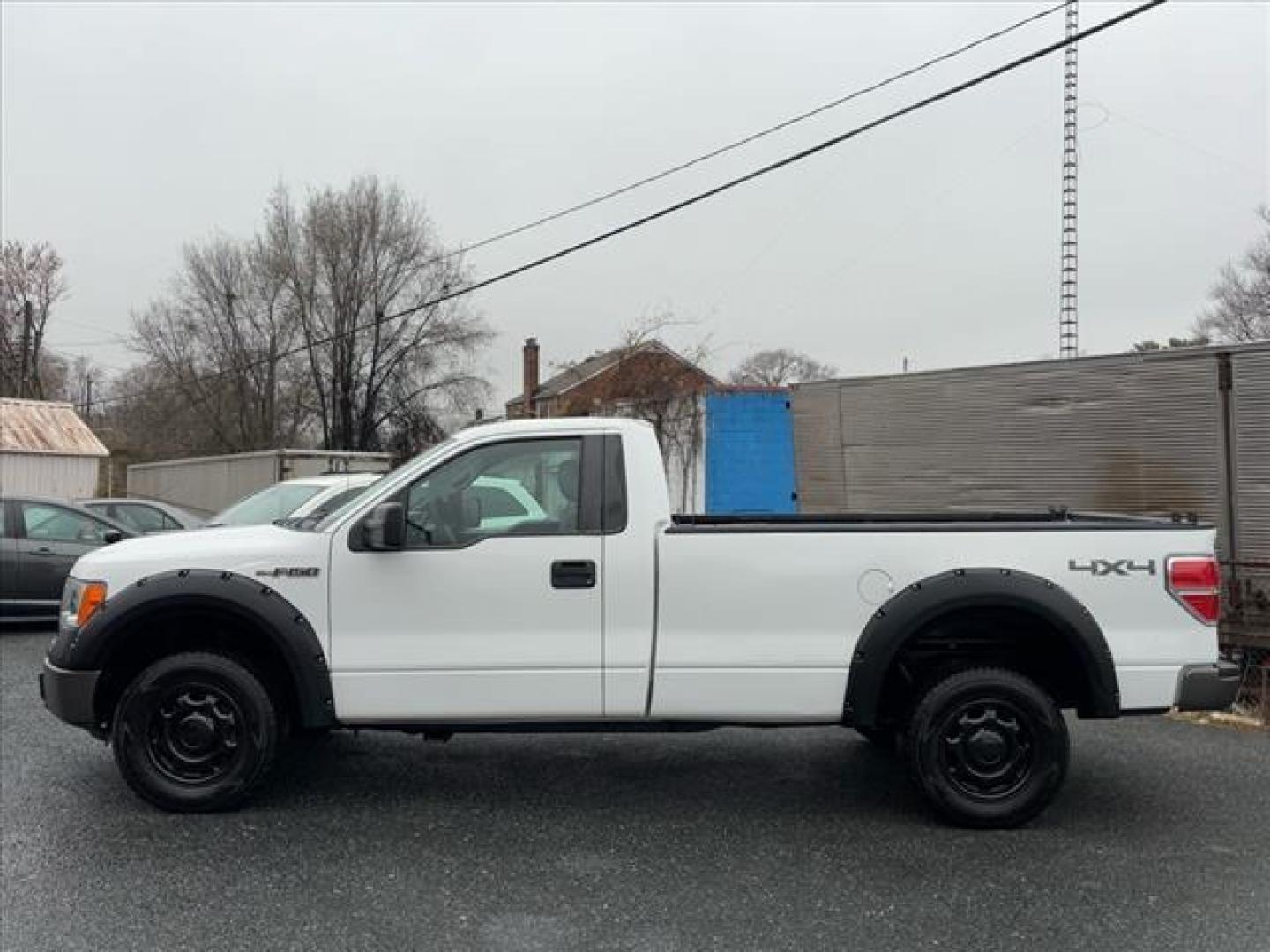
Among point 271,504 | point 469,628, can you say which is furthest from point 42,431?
point 469,628

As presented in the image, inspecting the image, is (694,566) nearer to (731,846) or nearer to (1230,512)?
(731,846)

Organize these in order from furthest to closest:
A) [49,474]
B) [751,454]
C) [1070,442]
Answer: [49,474] < [751,454] < [1070,442]

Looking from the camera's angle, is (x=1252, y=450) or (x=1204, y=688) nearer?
(x=1204, y=688)

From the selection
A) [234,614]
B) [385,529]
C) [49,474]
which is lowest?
[234,614]

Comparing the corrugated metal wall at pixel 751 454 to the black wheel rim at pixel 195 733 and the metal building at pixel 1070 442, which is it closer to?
the metal building at pixel 1070 442

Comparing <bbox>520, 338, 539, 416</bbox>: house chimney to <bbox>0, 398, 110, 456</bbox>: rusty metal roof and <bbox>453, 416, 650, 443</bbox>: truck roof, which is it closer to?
<bbox>0, 398, 110, 456</bbox>: rusty metal roof

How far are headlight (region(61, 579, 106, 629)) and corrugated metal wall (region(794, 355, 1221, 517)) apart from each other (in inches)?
280

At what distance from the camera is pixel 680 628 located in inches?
179

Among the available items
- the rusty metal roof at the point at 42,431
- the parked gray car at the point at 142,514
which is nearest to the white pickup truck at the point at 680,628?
the parked gray car at the point at 142,514

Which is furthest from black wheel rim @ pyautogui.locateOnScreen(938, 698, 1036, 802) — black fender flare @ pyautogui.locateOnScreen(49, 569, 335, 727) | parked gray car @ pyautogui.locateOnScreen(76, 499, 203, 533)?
parked gray car @ pyautogui.locateOnScreen(76, 499, 203, 533)

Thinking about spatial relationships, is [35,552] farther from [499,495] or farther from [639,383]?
[639,383]

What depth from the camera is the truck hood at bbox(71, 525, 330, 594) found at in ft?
15.0

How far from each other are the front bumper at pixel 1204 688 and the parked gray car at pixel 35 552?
29.8 ft

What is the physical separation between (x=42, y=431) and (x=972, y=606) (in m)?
35.4
